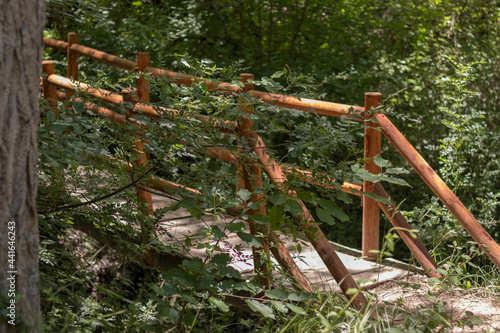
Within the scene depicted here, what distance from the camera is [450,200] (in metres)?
2.75

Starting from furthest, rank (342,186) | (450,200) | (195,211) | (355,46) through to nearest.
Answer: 1. (355,46)
2. (450,200)
3. (342,186)
4. (195,211)

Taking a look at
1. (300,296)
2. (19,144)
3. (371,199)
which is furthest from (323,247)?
(19,144)

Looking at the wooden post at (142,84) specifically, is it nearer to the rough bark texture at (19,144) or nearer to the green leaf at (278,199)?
the green leaf at (278,199)

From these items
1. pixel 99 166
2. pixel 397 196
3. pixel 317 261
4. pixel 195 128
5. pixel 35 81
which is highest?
pixel 35 81

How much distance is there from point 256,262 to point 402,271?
3.50 ft

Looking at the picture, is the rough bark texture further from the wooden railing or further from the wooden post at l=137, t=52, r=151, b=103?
the wooden post at l=137, t=52, r=151, b=103

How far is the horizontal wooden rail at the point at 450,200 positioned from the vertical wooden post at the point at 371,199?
17 cm

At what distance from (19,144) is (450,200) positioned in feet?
6.80

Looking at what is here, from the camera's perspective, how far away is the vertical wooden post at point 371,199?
3.08 metres

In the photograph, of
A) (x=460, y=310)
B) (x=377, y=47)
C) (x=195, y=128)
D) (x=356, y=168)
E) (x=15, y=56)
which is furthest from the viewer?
(x=377, y=47)

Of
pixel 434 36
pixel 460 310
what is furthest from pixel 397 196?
pixel 460 310

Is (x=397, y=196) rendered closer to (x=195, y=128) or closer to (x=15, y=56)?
(x=195, y=128)

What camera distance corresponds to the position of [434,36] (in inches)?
308

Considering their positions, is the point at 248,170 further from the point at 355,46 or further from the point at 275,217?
the point at 355,46
